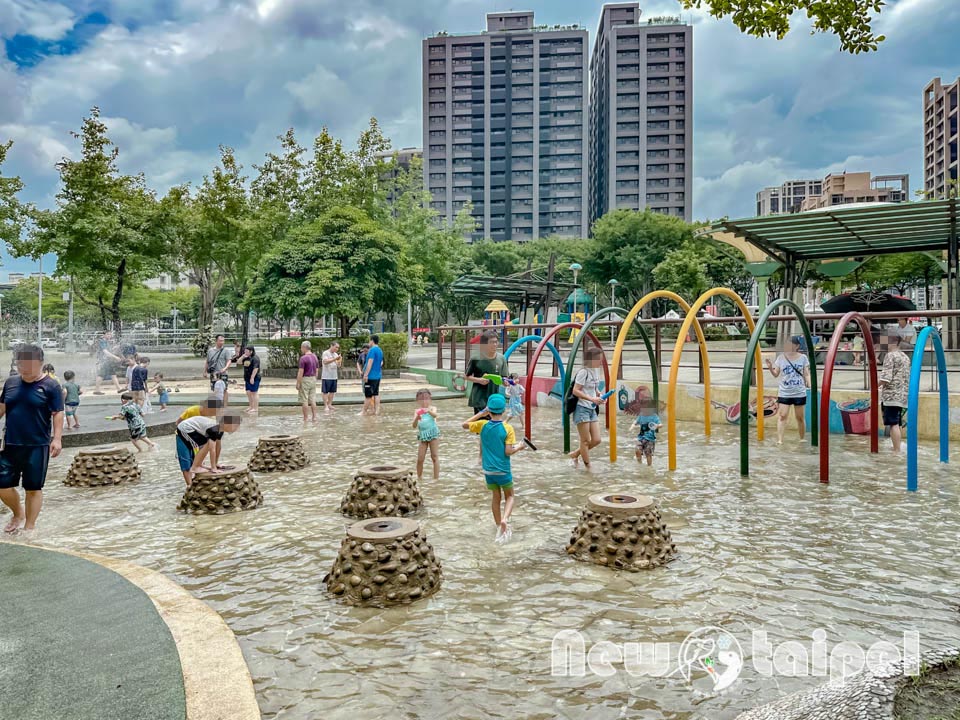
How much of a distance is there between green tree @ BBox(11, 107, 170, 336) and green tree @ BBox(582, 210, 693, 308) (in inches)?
1423

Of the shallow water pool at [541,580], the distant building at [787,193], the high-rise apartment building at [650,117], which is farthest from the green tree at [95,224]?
the distant building at [787,193]

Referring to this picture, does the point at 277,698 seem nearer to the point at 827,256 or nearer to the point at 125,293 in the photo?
the point at 827,256

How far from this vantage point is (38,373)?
6.69 meters

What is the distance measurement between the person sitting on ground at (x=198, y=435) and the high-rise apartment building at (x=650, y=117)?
104m

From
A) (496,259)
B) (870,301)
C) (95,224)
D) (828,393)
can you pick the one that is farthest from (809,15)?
(496,259)

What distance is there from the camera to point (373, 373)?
1530 cm

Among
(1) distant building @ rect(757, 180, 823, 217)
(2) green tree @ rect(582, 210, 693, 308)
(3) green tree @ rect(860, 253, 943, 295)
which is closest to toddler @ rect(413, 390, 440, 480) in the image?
(3) green tree @ rect(860, 253, 943, 295)

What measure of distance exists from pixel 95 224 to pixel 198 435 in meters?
26.7

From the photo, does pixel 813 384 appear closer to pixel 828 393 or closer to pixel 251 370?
pixel 828 393

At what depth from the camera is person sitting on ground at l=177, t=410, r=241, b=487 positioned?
7859 mm

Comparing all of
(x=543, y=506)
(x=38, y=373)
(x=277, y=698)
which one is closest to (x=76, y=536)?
(x=38, y=373)

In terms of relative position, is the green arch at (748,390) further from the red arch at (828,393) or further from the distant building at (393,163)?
the distant building at (393,163)

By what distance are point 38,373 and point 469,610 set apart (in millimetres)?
4825

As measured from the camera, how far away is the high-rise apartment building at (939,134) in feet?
264
